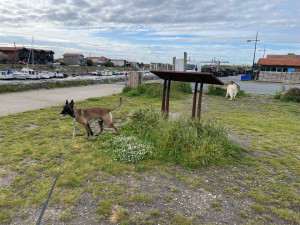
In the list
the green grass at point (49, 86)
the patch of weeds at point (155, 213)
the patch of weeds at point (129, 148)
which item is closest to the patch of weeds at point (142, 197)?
the patch of weeds at point (155, 213)

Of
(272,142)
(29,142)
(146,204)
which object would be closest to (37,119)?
(29,142)

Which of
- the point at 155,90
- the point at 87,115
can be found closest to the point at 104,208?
the point at 87,115

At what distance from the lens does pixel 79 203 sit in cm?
304

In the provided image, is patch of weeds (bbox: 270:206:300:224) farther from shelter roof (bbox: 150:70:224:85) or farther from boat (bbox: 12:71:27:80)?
boat (bbox: 12:71:27:80)

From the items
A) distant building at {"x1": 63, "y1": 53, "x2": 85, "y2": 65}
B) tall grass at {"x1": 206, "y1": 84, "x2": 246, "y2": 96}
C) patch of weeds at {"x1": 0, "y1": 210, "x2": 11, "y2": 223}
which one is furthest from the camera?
distant building at {"x1": 63, "y1": 53, "x2": 85, "y2": 65}

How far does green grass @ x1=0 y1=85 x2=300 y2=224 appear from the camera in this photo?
2.98 metres

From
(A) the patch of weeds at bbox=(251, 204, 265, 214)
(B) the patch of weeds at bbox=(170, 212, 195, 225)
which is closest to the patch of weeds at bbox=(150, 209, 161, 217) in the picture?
(B) the patch of weeds at bbox=(170, 212, 195, 225)

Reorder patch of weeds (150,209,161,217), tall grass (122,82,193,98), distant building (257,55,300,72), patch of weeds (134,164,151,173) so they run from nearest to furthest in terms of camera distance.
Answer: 1. patch of weeds (150,209,161,217)
2. patch of weeds (134,164,151,173)
3. tall grass (122,82,193,98)
4. distant building (257,55,300,72)

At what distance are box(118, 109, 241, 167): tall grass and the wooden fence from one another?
28444 mm

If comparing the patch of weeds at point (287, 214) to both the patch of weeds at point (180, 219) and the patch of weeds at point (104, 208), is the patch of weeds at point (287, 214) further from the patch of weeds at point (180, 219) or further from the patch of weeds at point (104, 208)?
the patch of weeds at point (104, 208)

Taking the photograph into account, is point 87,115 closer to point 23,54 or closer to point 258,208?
point 258,208

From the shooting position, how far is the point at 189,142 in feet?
15.3

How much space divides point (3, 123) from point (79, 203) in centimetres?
504

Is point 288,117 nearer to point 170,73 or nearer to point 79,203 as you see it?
point 170,73
